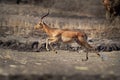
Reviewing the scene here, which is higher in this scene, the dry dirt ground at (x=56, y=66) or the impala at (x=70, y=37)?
the impala at (x=70, y=37)

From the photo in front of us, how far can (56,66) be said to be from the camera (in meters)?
11.4

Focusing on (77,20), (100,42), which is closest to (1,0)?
(77,20)

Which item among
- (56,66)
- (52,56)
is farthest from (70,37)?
(56,66)

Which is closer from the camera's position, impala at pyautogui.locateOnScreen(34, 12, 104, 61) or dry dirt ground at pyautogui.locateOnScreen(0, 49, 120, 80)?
dry dirt ground at pyautogui.locateOnScreen(0, 49, 120, 80)

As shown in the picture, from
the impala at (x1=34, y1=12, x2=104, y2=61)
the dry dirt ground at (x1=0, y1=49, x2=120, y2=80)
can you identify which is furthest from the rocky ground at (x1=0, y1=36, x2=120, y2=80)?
the impala at (x1=34, y1=12, x2=104, y2=61)

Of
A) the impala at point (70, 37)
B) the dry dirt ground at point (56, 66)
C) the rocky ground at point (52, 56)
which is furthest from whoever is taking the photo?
the impala at point (70, 37)

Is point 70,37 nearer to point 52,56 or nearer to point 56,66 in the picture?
point 52,56

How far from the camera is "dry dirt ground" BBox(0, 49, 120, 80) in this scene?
902 centimetres

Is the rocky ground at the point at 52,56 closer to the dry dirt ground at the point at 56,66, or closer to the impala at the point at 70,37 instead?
the dry dirt ground at the point at 56,66

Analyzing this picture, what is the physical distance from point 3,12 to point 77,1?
18.4ft

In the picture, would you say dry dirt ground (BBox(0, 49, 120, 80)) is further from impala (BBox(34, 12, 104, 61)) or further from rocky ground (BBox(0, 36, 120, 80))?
impala (BBox(34, 12, 104, 61))

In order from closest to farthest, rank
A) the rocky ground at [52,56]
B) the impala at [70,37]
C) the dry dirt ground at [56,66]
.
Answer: the dry dirt ground at [56,66] → the rocky ground at [52,56] → the impala at [70,37]

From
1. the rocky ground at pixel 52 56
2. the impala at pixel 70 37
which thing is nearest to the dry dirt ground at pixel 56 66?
the rocky ground at pixel 52 56

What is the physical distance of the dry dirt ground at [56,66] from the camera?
355 inches
